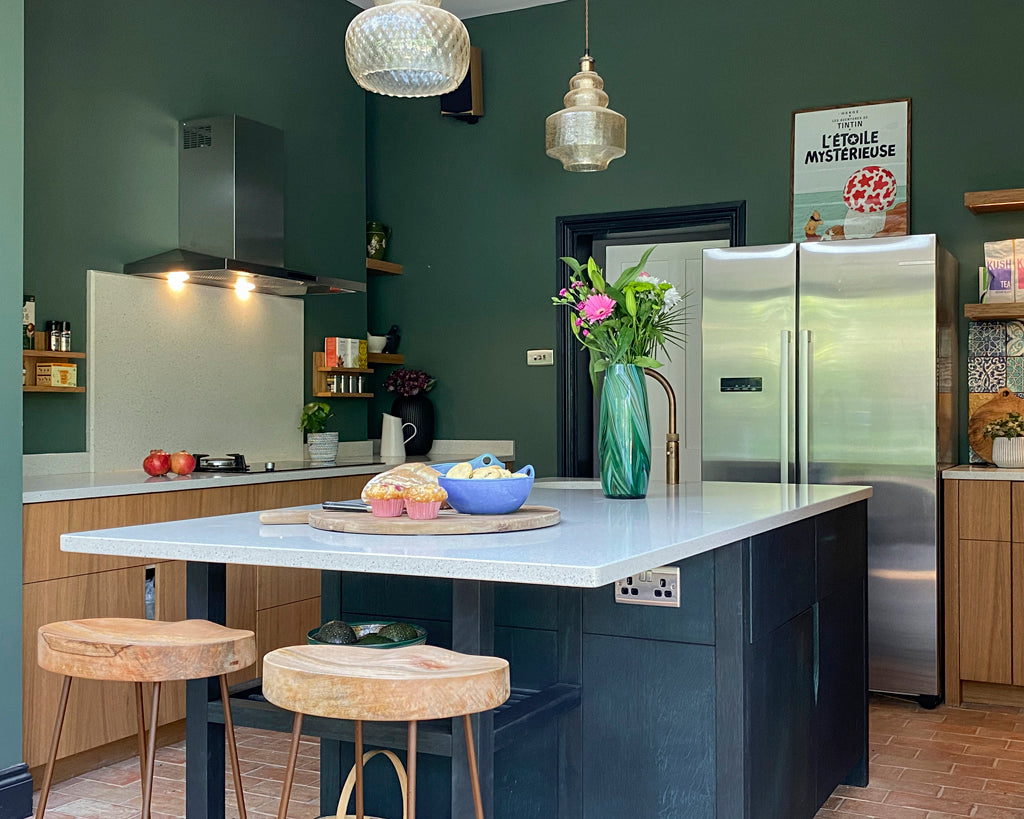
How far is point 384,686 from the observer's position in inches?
62.6

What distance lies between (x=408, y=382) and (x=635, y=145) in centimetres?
169

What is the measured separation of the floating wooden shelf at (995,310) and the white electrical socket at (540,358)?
2025mm

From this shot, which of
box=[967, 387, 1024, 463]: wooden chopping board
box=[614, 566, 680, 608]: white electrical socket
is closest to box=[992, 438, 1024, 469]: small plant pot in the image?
box=[967, 387, 1024, 463]: wooden chopping board

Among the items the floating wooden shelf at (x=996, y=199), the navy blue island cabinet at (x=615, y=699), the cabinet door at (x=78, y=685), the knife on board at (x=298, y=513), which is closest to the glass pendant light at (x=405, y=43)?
the knife on board at (x=298, y=513)

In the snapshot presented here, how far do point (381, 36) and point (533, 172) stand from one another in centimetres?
358

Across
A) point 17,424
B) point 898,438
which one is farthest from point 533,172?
point 17,424

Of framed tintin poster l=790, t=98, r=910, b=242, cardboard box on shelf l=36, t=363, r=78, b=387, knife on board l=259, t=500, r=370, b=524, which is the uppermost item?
framed tintin poster l=790, t=98, r=910, b=242

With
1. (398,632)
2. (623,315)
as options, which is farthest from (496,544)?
(623,315)

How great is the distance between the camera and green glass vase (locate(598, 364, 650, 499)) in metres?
2.78

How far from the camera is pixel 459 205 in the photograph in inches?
233

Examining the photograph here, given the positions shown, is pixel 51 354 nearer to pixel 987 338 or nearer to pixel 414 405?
pixel 414 405

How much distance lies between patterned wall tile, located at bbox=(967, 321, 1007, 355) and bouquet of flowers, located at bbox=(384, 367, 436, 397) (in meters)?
2.68

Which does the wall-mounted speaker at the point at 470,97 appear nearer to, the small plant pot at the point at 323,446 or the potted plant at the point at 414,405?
the potted plant at the point at 414,405

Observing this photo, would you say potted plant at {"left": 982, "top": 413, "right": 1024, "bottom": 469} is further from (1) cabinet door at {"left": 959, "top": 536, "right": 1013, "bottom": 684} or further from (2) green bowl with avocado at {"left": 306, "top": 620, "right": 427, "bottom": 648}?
(2) green bowl with avocado at {"left": 306, "top": 620, "right": 427, "bottom": 648}
